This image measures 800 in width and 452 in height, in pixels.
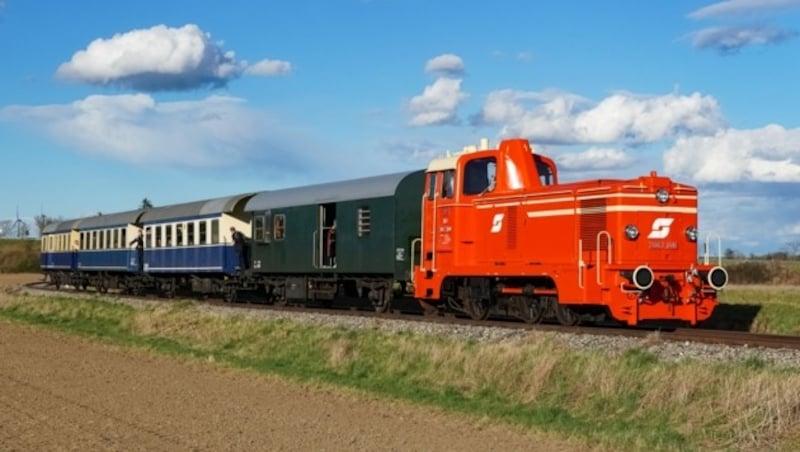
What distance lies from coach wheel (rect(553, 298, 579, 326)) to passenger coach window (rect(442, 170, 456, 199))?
3.74 meters

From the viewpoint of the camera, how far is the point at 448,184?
21031mm

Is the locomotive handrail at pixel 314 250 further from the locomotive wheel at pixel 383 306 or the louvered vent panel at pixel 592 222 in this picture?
the louvered vent panel at pixel 592 222

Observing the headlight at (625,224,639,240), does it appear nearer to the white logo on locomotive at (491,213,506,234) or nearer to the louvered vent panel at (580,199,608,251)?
the louvered vent panel at (580,199,608,251)

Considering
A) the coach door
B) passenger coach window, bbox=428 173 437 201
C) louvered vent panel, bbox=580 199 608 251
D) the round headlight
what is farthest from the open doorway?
the round headlight

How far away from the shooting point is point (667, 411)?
10.8 meters

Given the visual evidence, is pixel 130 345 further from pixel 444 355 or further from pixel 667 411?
pixel 667 411

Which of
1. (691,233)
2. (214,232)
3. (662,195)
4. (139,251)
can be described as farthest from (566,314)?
(139,251)

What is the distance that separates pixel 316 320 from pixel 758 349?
10.9m

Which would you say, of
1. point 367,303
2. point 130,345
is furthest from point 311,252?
point 130,345

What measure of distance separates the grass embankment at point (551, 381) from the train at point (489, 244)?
2.24m

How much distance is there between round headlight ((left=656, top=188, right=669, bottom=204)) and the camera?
57.8 ft

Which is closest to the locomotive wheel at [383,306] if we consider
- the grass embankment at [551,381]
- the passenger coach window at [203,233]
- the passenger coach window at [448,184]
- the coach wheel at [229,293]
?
the grass embankment at [551,381]

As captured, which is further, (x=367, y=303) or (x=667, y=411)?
(x=367, y=303)

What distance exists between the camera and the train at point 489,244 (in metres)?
17.2
